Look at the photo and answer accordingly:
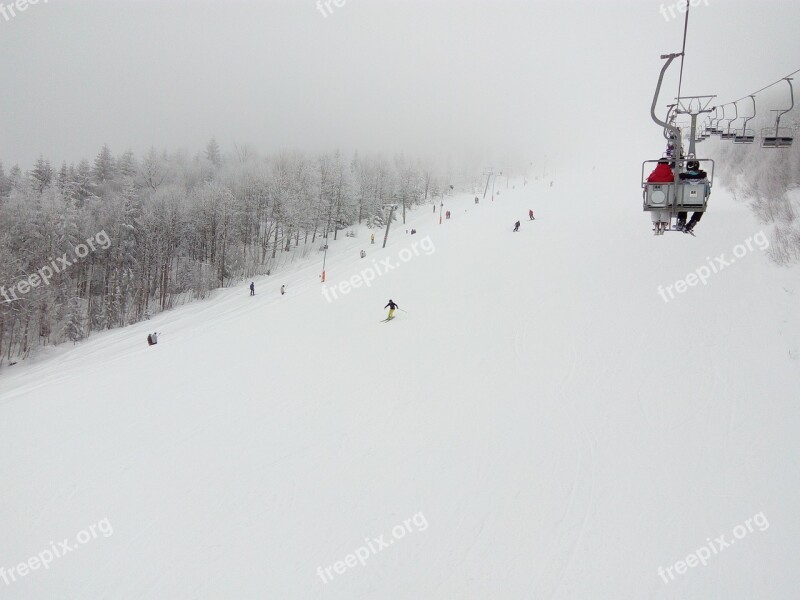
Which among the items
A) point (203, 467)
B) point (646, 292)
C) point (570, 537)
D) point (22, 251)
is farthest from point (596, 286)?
point (22, 251)

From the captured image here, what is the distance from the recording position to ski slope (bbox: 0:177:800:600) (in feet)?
24.6

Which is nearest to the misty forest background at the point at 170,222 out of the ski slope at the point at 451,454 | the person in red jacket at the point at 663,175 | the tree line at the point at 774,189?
the tree line at the point at 774,189

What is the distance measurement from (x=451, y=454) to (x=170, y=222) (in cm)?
4515

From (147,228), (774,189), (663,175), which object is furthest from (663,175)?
(147,228)

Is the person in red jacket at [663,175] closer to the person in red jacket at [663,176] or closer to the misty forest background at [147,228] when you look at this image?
the person in red jacket at [663,176]

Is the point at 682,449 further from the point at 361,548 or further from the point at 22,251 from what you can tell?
the point at 22,251

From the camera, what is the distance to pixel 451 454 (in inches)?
410

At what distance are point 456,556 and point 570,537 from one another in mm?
2270

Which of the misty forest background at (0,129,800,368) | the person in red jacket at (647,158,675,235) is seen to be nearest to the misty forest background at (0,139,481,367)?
the misty forest background at (0,129,800,368)

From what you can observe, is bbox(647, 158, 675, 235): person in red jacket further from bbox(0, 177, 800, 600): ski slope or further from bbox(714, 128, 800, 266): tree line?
bbox(714, 128, 800, 266): tree line

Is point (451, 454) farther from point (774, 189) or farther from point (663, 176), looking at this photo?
point (774, 189)

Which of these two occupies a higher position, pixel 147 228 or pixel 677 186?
pixel 147 228

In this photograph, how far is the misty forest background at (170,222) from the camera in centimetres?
3077

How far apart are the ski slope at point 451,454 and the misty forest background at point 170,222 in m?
7.70
